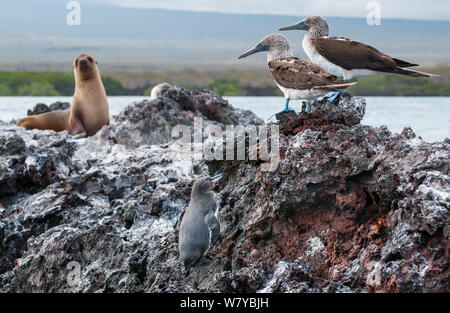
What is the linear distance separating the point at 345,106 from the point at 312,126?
37 centimetres

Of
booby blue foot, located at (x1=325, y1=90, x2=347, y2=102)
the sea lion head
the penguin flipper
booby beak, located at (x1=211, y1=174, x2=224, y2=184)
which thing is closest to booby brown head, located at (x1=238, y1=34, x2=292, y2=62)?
booby blue foot, located at (x1=325, y1=90, x2=347, y2=102)

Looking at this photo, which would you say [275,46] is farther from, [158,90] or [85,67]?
[85,67]

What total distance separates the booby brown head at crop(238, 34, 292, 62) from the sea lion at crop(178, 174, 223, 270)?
1.48 meters

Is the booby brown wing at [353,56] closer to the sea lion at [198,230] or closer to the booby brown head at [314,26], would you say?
the booby brown head at [314,26]

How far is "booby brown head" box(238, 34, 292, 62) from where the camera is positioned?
5.78 meters

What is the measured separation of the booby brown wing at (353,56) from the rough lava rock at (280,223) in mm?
460

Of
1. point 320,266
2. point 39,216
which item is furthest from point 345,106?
point 39,216

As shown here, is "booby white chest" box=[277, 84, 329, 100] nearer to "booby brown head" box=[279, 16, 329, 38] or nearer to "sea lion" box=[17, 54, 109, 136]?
"booby brown head" box=[279, 16, 329, 38]

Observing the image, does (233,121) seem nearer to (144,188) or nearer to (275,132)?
(144,188)

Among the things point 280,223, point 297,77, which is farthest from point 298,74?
point 280,223

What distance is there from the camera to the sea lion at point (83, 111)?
13.5m

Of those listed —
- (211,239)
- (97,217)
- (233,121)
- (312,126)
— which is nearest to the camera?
(211,239)

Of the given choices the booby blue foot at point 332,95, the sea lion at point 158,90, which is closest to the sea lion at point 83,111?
the sea lion at point 158,90
